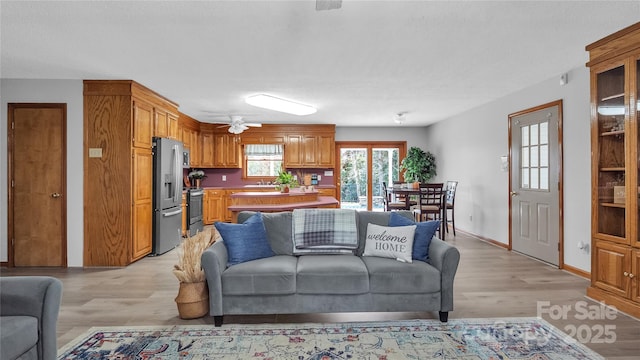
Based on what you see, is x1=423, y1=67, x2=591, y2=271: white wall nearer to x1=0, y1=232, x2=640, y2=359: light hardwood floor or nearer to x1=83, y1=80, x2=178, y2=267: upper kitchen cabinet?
x1=0, y1=232, x2=640, y2=359: light hardwood floor

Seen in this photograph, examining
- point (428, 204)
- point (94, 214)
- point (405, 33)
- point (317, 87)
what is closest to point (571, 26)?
point (405, 33)

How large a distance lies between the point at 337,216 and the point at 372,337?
→ 1144 millimetres

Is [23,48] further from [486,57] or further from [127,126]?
[486,57]

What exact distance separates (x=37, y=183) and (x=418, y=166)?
6.96m

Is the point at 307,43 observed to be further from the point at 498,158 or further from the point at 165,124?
the point at 498,158

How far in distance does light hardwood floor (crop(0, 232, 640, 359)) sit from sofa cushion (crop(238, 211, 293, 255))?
0.60m

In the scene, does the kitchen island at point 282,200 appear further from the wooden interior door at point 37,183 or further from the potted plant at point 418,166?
the potted plant at point 418,166

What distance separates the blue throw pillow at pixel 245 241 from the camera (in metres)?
3.07

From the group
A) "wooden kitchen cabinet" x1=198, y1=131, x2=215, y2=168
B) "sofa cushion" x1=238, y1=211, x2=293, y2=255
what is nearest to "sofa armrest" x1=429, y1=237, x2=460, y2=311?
"sofa cushion" x1=238, y1=211, x2=293, y2=255

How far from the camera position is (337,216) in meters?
3.44

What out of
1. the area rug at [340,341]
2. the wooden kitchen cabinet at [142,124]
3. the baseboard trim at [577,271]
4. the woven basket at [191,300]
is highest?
the wooden kitchen cabinet at [142,124]

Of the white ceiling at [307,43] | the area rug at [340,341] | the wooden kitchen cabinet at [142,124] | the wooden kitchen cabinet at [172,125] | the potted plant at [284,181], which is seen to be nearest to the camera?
the area rug at [340,341]

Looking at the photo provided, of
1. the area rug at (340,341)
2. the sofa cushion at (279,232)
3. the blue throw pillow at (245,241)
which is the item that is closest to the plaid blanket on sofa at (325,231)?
the sofa cushion at (279,232)

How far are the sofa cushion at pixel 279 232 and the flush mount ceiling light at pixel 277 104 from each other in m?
2.68
